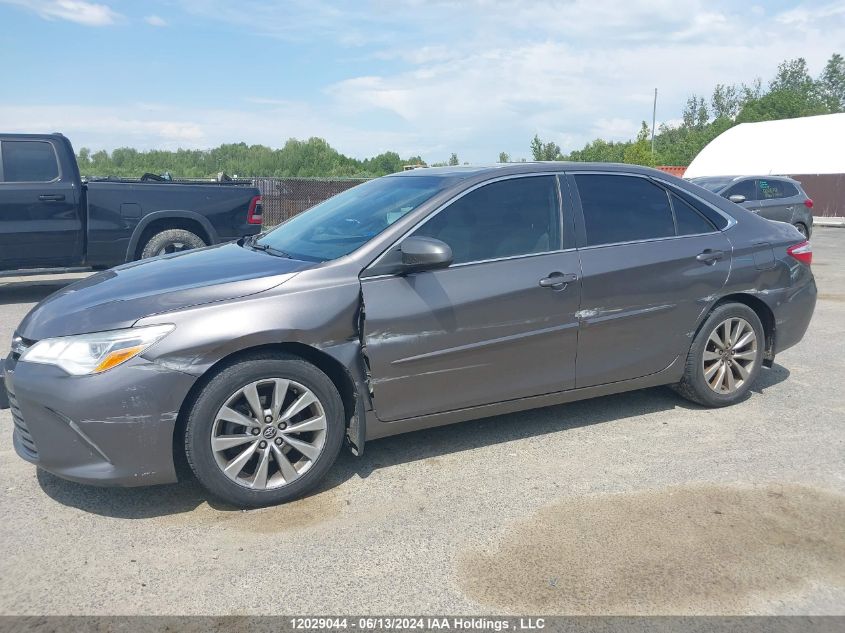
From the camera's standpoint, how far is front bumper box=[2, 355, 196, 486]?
3.28 metres

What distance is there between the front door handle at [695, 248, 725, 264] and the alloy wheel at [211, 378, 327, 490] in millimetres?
2712

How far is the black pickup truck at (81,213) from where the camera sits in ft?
28.9

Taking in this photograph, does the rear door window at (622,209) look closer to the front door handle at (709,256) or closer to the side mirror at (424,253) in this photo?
the front door handle at (709,256)

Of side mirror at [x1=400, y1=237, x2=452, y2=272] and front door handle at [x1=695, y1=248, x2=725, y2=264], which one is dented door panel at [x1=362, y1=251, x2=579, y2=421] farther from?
front door handle at [x1=695, y1=248, x2=725, y2=264]

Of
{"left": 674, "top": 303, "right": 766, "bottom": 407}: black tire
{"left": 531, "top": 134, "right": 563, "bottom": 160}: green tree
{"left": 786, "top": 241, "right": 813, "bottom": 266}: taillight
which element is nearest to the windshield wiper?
{"left": 674, "top": 303, "right": 766, "bottom": 407}: black tire

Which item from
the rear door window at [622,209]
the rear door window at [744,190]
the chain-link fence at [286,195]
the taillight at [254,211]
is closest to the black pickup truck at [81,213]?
the taillight at [254,211]

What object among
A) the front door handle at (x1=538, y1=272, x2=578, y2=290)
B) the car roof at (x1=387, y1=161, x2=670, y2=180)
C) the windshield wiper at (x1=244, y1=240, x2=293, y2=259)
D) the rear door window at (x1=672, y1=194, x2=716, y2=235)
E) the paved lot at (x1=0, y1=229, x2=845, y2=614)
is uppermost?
the car roof at (x1=387, y1=161, x2=670, y2=180)

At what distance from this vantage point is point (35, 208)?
8.85 meters

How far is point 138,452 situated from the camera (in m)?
3.37

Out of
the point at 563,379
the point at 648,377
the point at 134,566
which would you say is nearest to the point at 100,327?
the point at 134,566

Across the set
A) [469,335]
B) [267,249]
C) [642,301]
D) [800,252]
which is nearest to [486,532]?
[469,335]

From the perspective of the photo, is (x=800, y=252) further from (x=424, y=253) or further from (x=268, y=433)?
(x=268, y=433)

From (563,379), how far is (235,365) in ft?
6.38

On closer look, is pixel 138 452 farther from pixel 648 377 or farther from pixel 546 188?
pixel 648 377
